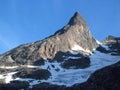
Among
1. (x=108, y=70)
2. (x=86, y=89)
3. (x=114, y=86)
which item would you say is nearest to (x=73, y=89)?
(x=86, y=89)

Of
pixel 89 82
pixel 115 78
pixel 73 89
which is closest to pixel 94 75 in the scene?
pixel 89 82

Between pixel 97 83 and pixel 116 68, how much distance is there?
8153 millimetres

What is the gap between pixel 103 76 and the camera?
144 m

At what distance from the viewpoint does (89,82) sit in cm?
15125

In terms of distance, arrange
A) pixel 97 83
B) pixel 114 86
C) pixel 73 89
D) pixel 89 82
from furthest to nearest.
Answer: pixel 73 89 → pixel 89 82 → pixel 97 83 → pixel 114 86

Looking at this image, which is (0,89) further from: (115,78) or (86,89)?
(115,78)

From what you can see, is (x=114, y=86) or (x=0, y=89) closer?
(x=114, y=86)

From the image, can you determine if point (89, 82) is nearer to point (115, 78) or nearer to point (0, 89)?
point (115, 78)

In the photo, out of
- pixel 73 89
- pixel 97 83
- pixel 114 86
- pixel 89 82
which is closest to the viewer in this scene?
pixel 114 86

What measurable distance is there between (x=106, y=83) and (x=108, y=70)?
7.64 m

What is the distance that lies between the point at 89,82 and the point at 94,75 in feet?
11.7

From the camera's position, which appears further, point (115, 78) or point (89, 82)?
point (89, 82)

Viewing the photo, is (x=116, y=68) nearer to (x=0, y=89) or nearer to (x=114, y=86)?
(x=114, y=86)

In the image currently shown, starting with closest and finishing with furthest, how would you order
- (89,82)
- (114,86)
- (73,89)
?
(114,86)
(89,82)
(73,89)
